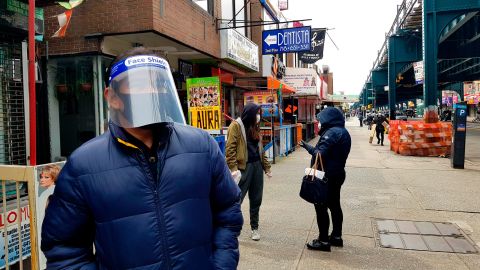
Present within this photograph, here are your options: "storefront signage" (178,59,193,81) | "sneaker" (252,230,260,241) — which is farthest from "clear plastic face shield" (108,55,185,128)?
"storefront signage" (178,59,193,81)

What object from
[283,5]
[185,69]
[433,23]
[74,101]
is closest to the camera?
[74,101]

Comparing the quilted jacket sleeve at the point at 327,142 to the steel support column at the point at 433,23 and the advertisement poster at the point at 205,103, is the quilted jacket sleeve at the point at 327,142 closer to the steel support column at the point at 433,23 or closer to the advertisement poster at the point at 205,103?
the advertisement poster at the point at 205,103

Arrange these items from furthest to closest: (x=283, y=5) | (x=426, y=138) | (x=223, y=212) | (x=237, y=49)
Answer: (x=283, y=5), (x=426, y=138), (x=237, y=49), (x=223, y=212)

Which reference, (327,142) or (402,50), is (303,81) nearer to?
(402,50)

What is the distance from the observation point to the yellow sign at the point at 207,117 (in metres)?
8.87

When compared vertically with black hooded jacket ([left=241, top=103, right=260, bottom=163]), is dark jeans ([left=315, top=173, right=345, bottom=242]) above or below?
below

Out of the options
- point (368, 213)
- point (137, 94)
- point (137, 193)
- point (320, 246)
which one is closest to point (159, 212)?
point (137, 193)

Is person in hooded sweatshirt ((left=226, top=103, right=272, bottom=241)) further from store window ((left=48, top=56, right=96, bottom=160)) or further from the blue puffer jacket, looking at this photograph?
store window ((left=48, top=56, right=96, bottom=160))

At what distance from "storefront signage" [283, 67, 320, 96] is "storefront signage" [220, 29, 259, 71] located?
612cm

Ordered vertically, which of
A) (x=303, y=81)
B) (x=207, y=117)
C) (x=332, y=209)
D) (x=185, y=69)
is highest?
(x=303, y=81)

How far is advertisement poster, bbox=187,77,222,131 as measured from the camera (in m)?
8.86

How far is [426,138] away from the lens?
14.2 meters

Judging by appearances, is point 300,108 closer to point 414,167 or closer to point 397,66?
point 397,66

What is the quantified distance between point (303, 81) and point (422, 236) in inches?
591
